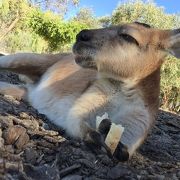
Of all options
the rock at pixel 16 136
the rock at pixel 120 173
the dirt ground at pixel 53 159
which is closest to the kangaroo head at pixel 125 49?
the dirt ground at pixel 53 159

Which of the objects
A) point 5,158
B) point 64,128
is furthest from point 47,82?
point 5,158

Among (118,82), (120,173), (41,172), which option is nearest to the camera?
(41,172)

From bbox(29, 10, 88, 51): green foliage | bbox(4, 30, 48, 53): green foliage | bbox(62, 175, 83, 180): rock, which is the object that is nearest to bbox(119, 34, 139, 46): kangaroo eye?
bbox(62, 175, 83, 180): rock

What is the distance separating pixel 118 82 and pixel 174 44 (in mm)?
781

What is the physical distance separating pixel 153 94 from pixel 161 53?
0.50m

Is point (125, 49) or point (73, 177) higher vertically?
point (125, 49)

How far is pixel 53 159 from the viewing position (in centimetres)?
393

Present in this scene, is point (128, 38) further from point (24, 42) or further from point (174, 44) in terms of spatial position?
point (24, 42)

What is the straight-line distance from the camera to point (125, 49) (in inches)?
196

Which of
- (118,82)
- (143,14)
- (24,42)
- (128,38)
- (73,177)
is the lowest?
(24,42)

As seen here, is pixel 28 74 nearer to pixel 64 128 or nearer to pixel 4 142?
pixel 64 128

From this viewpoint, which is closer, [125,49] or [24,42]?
[125,49]

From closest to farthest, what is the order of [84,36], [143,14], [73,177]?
[73,177] < [84,36] < [143,14]

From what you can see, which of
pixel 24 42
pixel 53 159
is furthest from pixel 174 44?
pixel 24 42
